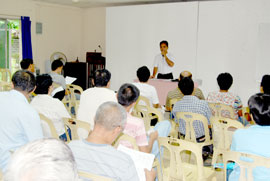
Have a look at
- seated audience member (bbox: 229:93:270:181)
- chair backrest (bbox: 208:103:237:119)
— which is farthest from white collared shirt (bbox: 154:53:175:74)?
seated audience member (bbox: 229:93:270:181)

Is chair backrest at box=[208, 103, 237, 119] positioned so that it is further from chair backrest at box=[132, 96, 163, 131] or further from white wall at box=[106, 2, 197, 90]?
white wall at box=[106, 2, 197, 90]

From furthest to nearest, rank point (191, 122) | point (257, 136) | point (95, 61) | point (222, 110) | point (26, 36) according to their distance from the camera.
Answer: point (95, 61), point (26, 36), point (222, 110), point (191, 122), point (257, 136)

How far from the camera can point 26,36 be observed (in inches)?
368

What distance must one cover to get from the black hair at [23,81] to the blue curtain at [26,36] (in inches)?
274

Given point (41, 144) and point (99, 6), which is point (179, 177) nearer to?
point (41, 144)

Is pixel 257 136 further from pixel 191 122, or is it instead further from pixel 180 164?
pixel 191 122

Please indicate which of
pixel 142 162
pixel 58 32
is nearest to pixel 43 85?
pixel 142 162

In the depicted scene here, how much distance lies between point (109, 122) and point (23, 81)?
1.11m

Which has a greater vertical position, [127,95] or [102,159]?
[127,95]

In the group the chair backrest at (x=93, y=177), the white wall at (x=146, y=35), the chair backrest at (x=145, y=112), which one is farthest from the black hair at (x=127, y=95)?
the white wall at (x=146, y=35)

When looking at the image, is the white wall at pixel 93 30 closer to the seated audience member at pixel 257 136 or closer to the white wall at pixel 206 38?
the white wall at pixel 206 38

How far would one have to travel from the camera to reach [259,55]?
24.4ft

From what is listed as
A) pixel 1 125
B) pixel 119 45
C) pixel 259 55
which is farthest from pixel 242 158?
pixel 119 45

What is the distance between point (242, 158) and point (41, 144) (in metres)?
1.56
